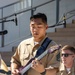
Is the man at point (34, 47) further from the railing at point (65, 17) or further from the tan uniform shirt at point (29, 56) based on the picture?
the railing at point (65, 17)

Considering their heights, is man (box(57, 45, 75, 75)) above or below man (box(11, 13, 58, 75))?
below

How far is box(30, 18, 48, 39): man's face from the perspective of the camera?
3080 millimetres

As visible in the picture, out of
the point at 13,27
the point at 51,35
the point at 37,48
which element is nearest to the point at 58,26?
the point at 51,35

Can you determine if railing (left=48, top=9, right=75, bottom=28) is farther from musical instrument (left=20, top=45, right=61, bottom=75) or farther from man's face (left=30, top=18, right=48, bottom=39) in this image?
musical instrument (left=20, top=45, right=61, bottom=75)

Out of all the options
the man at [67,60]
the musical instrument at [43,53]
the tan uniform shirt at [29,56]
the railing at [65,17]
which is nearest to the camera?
the musical instrument at [43,53]

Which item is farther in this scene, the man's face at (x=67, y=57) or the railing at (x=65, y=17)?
the railing at (x=65, y=17)

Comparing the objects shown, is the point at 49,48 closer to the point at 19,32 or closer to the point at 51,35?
the point at 51,35

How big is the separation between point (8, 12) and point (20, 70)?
7.47 meters

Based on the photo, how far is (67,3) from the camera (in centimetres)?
1134

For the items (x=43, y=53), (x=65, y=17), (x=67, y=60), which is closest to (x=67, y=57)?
(x=67, y=60)

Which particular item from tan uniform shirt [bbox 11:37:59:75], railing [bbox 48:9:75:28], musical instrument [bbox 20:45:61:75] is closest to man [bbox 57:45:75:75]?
tan uniform shirt [bbox 11:37:59:75]

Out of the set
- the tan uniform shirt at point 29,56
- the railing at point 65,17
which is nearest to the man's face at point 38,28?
the tan uniform shirt at point 29,56

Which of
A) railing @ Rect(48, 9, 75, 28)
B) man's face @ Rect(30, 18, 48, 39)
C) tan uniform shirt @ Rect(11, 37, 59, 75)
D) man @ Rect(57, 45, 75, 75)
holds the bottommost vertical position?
man @ Rect(57, 45, 75, 75)

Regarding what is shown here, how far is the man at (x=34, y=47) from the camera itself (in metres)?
3.05
